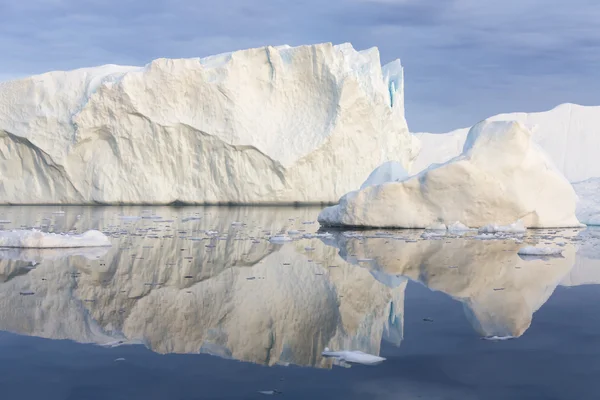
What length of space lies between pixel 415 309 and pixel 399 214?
23.6ft

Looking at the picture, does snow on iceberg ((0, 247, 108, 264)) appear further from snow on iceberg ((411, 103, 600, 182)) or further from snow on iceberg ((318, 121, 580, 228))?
snow on iceberg ((411, 103, 600, 182))

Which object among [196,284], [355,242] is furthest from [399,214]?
[196,284]

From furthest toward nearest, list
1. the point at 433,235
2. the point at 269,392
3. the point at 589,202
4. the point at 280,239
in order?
the point at 589,202 → the point at 433,235 → the point at 280,239 → the point at 269,392

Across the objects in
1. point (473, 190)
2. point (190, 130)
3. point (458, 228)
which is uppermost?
point (190, 130)

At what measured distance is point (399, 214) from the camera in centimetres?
1134

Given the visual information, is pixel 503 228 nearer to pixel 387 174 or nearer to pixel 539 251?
pixel 387 174

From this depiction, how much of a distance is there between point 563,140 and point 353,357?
3685cm

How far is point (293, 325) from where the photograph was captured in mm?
3707

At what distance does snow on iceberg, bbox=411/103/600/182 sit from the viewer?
117ft

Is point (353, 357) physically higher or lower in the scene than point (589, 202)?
lower

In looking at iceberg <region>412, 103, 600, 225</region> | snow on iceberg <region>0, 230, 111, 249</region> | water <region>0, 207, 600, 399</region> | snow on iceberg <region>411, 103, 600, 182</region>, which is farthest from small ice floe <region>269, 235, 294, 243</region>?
iceberg <region>412, 103, 600, 225</region>

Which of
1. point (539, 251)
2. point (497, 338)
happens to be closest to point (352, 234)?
point (539, 251)

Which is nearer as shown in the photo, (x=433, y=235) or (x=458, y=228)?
(x=433, y=235)

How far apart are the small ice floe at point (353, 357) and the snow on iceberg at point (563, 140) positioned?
108 ft
